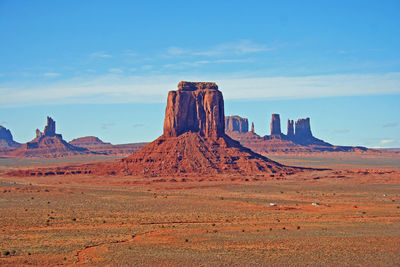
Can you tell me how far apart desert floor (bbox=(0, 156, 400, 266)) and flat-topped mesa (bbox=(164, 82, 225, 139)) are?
34274 millimetres

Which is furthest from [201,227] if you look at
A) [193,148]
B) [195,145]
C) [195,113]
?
[195,113]

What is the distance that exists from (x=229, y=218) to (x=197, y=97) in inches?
2890

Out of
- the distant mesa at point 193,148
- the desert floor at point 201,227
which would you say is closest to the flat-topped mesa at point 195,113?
the distant mesa at point 193,148

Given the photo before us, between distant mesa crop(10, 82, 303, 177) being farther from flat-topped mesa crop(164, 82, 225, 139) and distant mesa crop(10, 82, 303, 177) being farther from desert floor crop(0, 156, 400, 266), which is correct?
desert floor crop(0, 156, 400, 266)

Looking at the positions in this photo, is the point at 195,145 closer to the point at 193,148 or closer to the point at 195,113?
the point at 193,148

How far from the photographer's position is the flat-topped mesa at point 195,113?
121 m

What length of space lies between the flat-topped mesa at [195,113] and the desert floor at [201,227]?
3427 cm

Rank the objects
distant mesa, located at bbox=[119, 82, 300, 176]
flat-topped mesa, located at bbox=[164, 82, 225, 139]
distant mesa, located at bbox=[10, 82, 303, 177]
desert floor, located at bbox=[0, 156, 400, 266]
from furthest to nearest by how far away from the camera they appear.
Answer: flat-topped mesa, located at bbox=[164, 82, 225, 139] → distant mesa, located at bbox=[119, 82, 300, 176] → distant mesa, located at bbox=[10, 82, 303, 177] → desert floor, located at bbox=[0, 156, 400, 266]

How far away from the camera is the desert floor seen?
110ft

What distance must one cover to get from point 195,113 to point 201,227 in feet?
257

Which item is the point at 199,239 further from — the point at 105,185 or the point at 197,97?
the point at 197,97

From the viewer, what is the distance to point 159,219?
50.8 meters

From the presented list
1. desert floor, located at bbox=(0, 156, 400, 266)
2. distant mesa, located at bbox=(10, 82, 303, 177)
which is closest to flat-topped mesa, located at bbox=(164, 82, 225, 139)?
distant mesa, located at bbox=(10, 82, 303, 177)

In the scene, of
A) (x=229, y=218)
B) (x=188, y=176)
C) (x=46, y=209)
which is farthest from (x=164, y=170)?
(x=229, y=218)
